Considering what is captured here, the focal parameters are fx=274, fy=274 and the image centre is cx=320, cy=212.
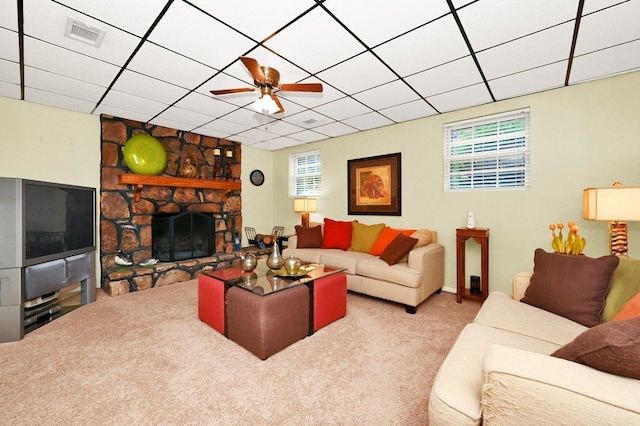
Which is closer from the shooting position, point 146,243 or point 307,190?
point 146,243

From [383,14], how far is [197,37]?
1400 millimetres

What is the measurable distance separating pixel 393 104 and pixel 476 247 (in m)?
2.14

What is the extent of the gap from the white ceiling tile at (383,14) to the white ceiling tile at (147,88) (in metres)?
2.03

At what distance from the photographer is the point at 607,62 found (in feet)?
8.10

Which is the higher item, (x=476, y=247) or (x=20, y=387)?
(x=476, y=247)

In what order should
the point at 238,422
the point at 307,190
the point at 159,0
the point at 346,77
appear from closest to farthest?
the point at 238,422
the point at 159,0
the point at 346,77
the point at 307,190

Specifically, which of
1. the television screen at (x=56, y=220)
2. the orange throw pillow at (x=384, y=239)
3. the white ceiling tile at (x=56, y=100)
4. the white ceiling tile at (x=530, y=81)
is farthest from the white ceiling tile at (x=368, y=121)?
the television screen at (x=56, y=220)

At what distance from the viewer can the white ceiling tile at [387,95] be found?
298cm

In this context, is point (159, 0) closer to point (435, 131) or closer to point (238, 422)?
point (238, 422)

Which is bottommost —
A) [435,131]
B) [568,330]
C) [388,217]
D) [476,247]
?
[568,330]

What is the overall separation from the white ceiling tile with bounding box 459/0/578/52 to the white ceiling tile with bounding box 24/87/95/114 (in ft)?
13.9

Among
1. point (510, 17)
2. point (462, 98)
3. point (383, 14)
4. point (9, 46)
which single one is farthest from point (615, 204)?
point (9, 46)

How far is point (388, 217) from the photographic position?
14.6 feet

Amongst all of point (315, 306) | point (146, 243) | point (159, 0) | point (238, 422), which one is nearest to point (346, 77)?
point (159, 0)
